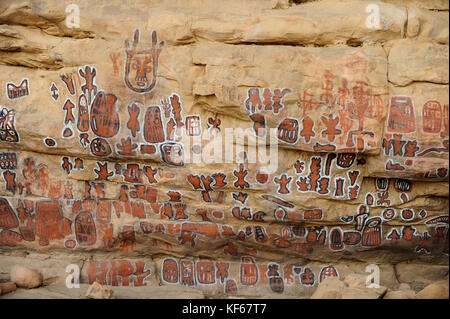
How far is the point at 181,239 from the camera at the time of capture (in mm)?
6062

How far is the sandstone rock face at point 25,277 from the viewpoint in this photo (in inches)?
233

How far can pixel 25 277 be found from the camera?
5.93 metres

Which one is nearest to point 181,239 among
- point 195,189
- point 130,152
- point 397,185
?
point 195,189

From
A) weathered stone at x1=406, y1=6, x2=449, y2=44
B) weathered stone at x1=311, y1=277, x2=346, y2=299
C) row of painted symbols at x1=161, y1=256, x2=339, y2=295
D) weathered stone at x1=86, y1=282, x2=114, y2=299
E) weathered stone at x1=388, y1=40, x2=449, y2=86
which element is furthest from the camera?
row of painted symbols at x1=161, y1=256, x2=339, y2=295

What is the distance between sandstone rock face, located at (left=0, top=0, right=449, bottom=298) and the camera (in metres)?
5.33

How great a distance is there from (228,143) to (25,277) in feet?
9.48

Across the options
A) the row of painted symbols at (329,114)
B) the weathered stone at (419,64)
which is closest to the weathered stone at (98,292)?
the row of painted symbols at (329,114)

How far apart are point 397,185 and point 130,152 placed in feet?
10.0

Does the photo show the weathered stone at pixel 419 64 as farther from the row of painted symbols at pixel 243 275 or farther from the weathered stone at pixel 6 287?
the weathered stone at pixel 6 287

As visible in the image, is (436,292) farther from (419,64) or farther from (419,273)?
(419,64)

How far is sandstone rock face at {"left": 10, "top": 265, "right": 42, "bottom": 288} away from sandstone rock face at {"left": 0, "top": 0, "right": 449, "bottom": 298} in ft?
0.60

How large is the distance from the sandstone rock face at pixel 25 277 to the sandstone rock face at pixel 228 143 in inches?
7.2

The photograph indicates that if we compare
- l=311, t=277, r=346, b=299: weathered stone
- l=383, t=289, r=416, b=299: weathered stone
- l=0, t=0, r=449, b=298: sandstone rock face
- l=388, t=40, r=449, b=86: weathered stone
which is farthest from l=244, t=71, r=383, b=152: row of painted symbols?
l=383, t=289, r=416, b=299: weathered stone

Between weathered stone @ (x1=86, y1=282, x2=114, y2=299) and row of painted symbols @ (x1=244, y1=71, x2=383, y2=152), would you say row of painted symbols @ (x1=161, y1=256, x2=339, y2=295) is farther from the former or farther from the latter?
row of painted symbols @ (x1=244, y1=71, x2=383, y2=152)
